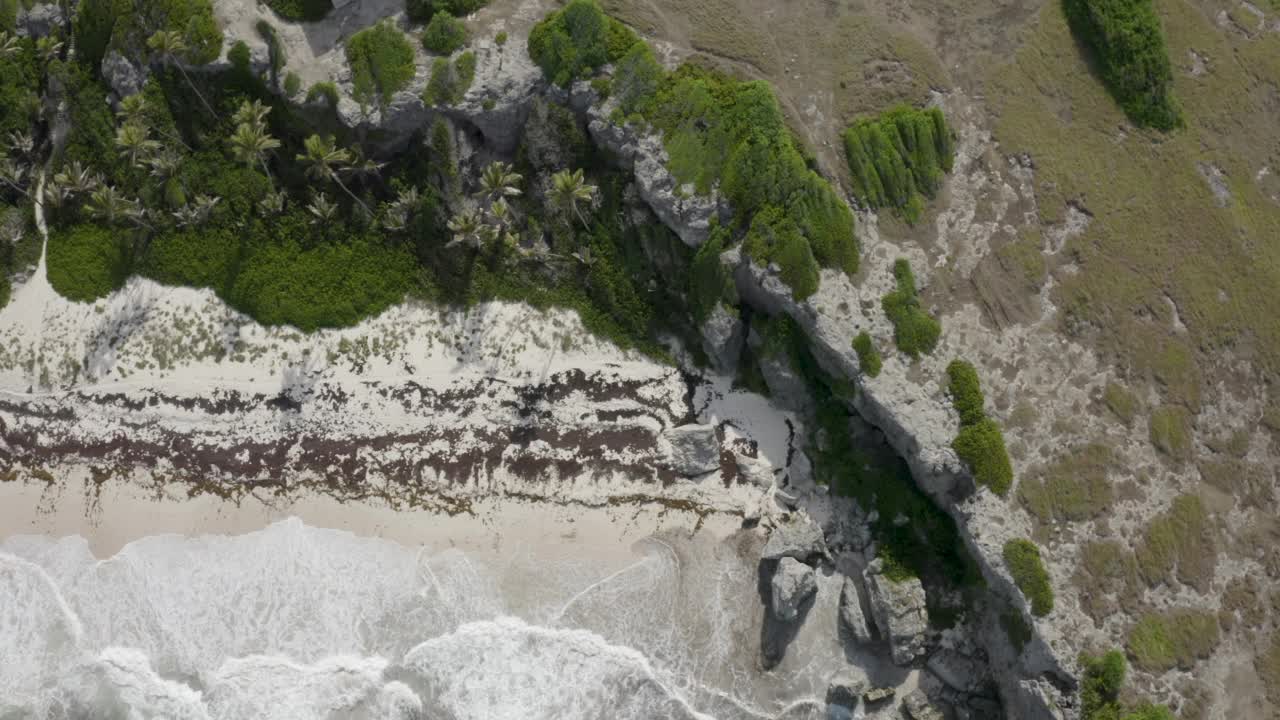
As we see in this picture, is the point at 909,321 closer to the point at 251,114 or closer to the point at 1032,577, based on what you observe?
the point at 1032,577

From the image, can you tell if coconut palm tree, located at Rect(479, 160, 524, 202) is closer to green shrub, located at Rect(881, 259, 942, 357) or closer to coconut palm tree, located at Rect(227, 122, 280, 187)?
coconut palm tree, located at Rect(227, 122, 280, 187)

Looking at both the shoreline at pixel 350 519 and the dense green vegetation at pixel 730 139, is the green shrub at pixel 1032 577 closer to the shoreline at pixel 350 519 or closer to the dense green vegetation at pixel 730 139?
the shoreline at pixel 350 519

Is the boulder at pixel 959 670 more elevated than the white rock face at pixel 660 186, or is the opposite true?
the white rock face at pixel 660 186

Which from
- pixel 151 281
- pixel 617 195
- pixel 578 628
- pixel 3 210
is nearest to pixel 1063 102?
pixel 617 195

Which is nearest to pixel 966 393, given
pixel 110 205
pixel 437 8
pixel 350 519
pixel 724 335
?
pixel 724 335

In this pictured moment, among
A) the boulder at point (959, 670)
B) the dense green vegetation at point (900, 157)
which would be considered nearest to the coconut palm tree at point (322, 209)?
the dense green vegetation at point (900, 157)

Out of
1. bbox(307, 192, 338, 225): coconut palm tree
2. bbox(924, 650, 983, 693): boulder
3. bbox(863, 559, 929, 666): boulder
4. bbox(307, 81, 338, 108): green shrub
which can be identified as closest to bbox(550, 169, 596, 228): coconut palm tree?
bbox(307, 81, 338, 108): green shrub
